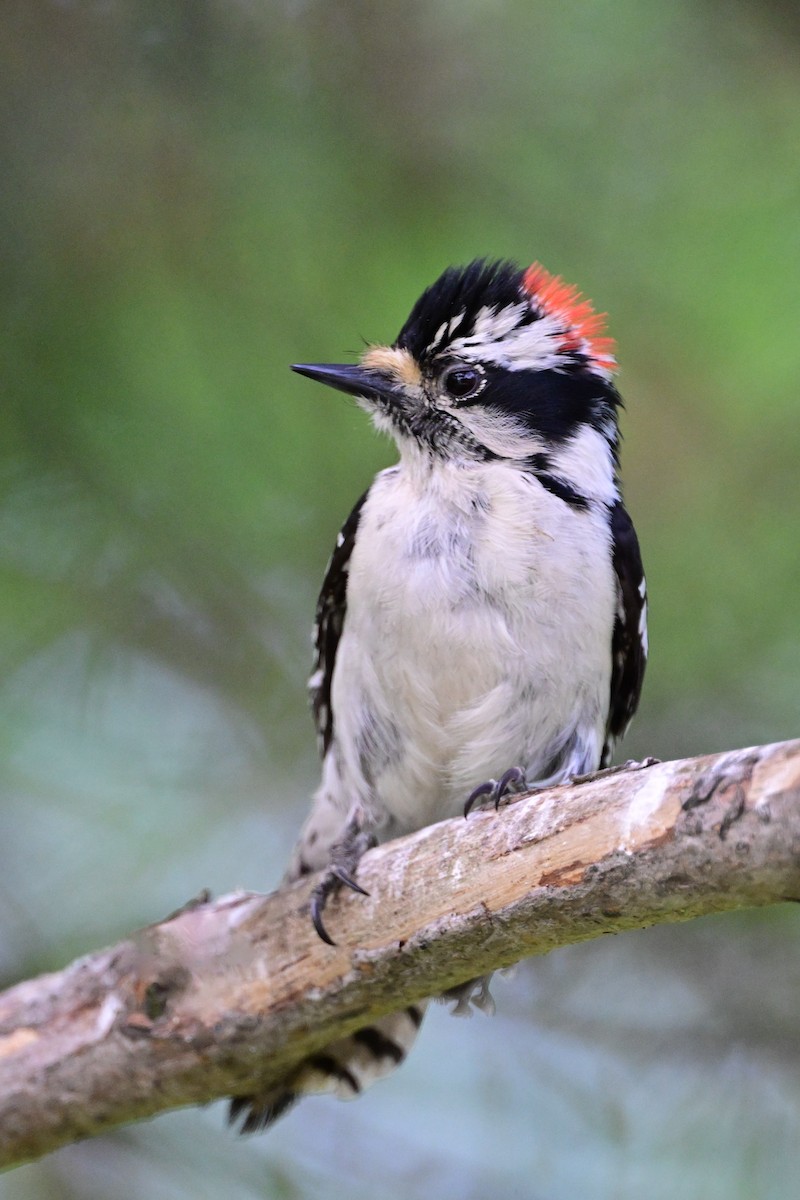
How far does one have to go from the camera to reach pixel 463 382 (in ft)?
13.6

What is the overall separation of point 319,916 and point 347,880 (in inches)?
5.0

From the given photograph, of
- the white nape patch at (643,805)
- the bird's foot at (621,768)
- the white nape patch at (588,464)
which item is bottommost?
the white nape patch at (643,805)

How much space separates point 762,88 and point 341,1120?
4414mm

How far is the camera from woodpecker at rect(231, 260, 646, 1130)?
3.84 meters

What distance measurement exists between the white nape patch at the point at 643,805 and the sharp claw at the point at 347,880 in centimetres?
106

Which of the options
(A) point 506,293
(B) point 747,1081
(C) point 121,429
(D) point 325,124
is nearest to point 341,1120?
(B) point 747,1081

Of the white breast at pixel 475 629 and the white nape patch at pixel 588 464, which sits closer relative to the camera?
the white breast at pixel 475 629

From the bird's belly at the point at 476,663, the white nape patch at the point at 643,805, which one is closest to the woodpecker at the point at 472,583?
the bird's belly at the point at 476,663

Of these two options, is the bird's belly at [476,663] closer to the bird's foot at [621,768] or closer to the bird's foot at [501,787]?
the bird's foot at [501,787]

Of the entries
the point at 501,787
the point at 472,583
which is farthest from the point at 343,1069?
the point at 472,583

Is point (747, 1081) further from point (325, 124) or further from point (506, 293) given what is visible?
point (325, 124)

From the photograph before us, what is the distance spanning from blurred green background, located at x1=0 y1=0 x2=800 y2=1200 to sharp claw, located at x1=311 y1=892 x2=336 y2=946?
1621mm

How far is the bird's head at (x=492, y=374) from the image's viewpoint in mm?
4074

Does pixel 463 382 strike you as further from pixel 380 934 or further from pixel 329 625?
pixel 380 934
